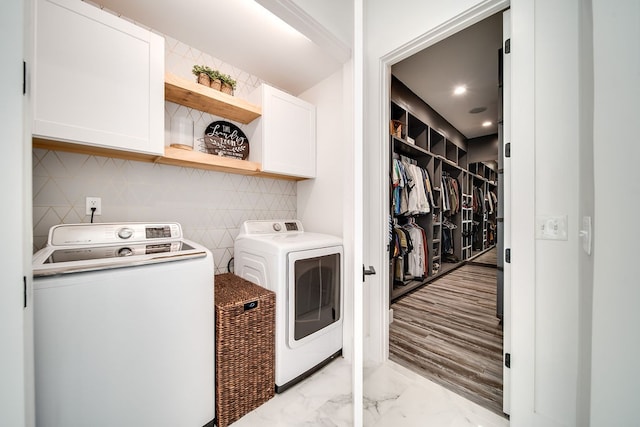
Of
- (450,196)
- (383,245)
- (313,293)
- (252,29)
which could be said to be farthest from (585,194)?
(450,196)

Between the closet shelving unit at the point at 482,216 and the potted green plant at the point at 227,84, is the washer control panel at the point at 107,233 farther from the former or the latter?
the closet shelving unit at the point at 482,216

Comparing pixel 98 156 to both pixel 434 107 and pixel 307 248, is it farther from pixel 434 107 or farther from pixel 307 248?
pixel 434 107

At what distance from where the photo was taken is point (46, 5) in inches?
43.8

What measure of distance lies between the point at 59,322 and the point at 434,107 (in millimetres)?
4657

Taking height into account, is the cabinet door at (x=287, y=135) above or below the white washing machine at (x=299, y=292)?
above

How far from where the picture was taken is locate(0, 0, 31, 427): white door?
1.85 ft

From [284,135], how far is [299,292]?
52.6 inches

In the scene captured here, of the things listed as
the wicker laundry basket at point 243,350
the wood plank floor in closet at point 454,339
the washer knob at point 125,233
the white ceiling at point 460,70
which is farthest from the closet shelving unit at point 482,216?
the washer knob at point 125,233

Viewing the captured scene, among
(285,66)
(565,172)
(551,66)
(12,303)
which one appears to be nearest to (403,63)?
(285,66)

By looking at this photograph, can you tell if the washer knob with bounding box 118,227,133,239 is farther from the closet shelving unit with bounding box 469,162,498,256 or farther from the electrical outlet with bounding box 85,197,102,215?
the closet shelving unit with bounding box 469,162,498,256

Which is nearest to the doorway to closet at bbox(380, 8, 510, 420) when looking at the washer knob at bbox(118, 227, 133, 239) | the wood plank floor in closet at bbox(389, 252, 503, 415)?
the wood plank floor in closet at bbox(389, 252, 503, 415)

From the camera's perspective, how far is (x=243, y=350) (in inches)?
51.4

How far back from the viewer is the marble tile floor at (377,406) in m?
1.26

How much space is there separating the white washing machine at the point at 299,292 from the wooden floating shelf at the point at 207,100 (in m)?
1.00
